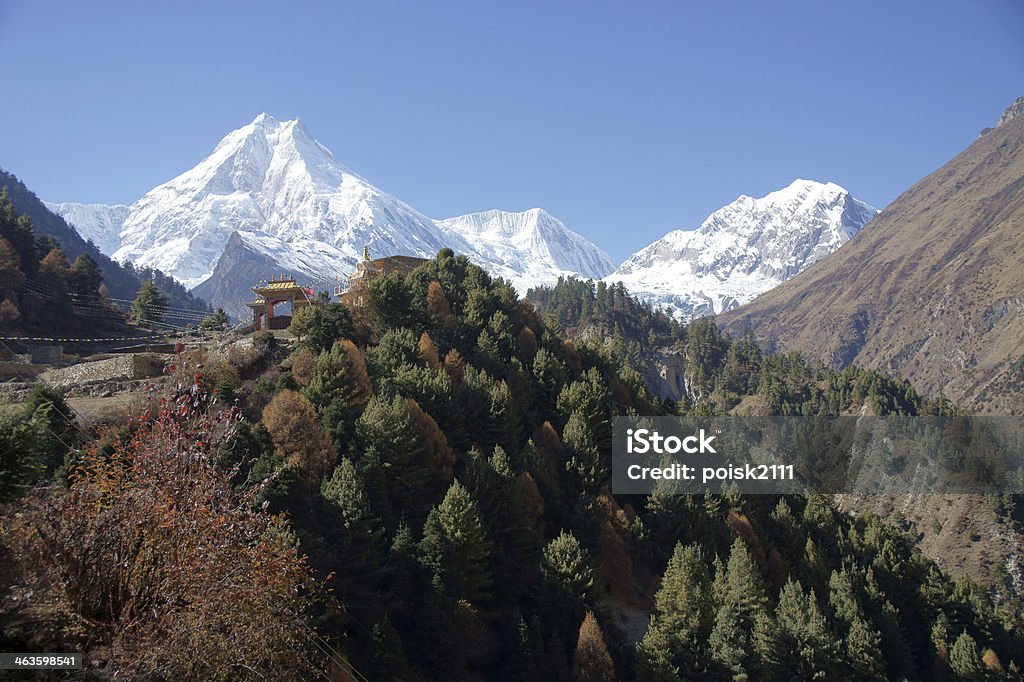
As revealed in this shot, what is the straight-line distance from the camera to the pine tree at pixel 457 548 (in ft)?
118

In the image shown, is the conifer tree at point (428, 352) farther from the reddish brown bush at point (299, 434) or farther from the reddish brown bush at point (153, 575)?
the reddish brown bush at point (153, 575)

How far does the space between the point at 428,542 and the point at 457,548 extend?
4.53 feet

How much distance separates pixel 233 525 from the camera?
42.6 feet

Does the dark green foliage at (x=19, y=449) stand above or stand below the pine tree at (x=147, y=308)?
below

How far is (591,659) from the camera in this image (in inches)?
1420

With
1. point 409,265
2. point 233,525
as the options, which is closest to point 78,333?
point 409,265

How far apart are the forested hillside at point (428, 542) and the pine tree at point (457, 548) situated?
0.43ft

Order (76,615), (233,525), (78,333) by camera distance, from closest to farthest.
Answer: (76,615) < (233,525) < (78,333)

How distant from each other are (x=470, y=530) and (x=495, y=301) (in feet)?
98.2

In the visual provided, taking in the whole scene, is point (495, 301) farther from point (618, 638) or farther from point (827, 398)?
point (827, 398)

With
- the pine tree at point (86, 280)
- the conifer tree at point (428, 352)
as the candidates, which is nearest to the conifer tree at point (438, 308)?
the conifer tree at point (428, 352)

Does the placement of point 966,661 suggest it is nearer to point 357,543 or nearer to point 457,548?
point 457,548

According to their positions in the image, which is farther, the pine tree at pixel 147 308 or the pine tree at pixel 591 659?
the pine tree at pixel 147 308

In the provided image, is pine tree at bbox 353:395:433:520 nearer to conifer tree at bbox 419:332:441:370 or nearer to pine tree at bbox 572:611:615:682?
pine tree at bbox 572:611:615:682
